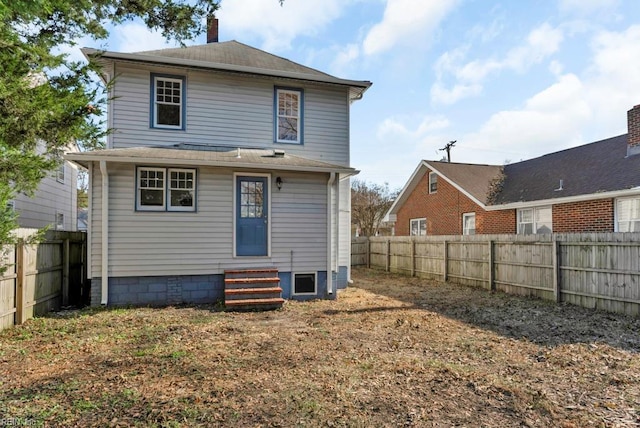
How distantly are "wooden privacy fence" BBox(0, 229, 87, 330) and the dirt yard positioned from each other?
0.38m

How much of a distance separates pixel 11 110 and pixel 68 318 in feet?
15.6

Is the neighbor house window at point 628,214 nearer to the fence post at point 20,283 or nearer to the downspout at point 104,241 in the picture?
the downspout at point 104,241

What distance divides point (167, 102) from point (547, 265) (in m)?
10.5

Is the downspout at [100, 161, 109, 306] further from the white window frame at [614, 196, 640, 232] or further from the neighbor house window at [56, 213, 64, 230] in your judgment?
the white window frame at [614, 196, 640, 232]

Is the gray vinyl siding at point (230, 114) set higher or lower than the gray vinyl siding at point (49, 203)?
higher

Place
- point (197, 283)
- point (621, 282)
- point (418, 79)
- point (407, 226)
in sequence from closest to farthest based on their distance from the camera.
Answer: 1. point (621, 282)
2. point (197, 283)
3. point (418, 79)
4. point (407, 226)

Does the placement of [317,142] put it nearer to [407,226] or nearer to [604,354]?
[604,354]

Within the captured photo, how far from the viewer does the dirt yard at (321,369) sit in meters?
3.53

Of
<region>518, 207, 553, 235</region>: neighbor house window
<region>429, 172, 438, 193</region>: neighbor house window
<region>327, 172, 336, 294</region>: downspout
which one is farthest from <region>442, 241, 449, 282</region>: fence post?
<region>429, 172, 438, 193</region>: neighbor house window

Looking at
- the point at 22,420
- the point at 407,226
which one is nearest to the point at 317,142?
the point at 22,420

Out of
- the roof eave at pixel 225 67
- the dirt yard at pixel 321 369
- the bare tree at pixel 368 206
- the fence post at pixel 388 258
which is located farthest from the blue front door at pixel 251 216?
the bare tree at pixel 368 206

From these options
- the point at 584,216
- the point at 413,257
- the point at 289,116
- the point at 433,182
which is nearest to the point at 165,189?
the point at 289,116

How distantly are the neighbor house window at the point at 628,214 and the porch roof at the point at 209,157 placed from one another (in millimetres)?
8511

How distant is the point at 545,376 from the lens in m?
4.62
